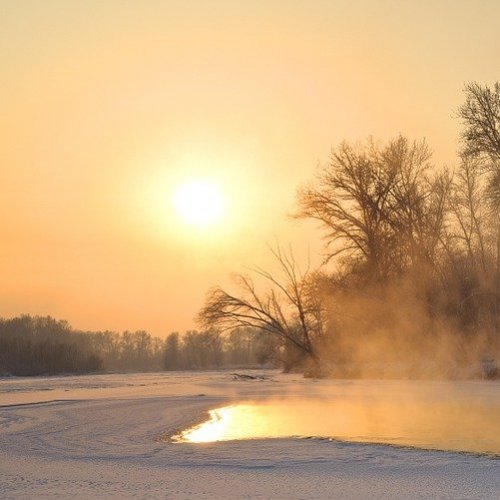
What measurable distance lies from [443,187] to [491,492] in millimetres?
31097

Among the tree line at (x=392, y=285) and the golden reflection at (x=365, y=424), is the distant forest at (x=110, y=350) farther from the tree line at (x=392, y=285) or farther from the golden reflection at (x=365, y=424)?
the golden reflection at (x=365, y=424)

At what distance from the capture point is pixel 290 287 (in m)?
37.1

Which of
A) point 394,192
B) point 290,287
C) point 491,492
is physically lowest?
point 491,492

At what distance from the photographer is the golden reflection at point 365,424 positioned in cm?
916

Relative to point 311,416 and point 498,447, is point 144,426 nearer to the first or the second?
point 311,416

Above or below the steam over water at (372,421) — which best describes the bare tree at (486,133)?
above

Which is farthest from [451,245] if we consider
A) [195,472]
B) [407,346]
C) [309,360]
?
[195,472]

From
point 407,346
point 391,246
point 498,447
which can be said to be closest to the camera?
point 498,447

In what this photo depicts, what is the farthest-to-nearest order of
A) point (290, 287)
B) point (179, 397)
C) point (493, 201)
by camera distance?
point (290, 287) < point (493, 201) < point (179, 397)

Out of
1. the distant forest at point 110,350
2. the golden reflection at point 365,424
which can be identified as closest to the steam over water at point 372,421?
the golden reflection at point 365,424

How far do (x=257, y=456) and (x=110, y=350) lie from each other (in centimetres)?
14133

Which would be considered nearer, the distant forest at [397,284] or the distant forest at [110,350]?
the distant forest at [397,284]

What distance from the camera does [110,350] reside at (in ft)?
476

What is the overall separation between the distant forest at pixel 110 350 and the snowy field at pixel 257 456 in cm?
2426
